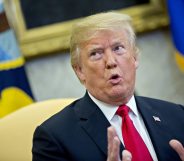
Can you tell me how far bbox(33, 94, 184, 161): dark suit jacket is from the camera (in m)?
1.46

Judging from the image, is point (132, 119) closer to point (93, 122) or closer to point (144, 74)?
point (93, 122)

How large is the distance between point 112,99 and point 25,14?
1470mm

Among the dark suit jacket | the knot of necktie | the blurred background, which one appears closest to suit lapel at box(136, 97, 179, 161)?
the dark suit jacket

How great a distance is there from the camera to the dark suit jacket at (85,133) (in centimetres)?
146

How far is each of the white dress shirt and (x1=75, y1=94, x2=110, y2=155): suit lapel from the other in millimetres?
16

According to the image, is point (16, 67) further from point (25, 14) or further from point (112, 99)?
point (112, 99)

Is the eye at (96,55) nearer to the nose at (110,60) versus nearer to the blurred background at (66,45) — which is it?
the nose at (110,60)

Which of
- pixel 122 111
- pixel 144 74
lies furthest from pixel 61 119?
pixel 144 74

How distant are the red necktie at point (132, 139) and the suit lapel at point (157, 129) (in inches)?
2.3

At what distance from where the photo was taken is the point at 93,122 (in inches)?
60.3

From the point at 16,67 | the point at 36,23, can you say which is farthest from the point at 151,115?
the point at 36,23

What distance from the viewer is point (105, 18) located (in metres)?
1.50

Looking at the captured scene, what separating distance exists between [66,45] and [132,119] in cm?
130

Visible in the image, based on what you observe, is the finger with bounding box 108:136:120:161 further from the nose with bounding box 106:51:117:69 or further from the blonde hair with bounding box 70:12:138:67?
the blonde hair with bounding box 70:12:138:67
